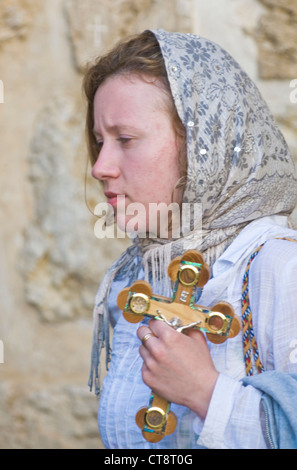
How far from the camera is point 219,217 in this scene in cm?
136

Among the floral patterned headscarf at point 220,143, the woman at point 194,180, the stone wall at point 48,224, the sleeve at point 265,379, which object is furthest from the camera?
the stone wall at point 48,224

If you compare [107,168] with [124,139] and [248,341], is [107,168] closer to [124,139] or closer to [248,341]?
→ [124,139]

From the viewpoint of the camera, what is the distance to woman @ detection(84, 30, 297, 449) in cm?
121

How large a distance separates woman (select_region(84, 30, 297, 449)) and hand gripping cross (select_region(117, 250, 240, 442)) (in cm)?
3

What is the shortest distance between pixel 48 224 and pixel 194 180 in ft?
3.34

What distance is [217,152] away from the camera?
1.34 metres

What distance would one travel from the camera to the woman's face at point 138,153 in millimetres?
1329

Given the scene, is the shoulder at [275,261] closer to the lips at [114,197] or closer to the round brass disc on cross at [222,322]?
the round brass disc on cross at [222,322]

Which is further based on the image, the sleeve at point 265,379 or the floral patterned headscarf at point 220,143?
the floral patterned headscarf at point 220,143

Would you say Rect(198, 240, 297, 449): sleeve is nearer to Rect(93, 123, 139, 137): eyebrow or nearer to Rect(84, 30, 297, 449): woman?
Rect(84, 30, 297, 449): woman

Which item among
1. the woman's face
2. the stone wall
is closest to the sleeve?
the woman's face

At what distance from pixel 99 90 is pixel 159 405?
26.3 inches

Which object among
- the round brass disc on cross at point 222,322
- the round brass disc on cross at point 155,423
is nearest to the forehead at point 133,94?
the round brass disc on cross at point 222,322

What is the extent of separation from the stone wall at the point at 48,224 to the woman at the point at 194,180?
2.39 ft
